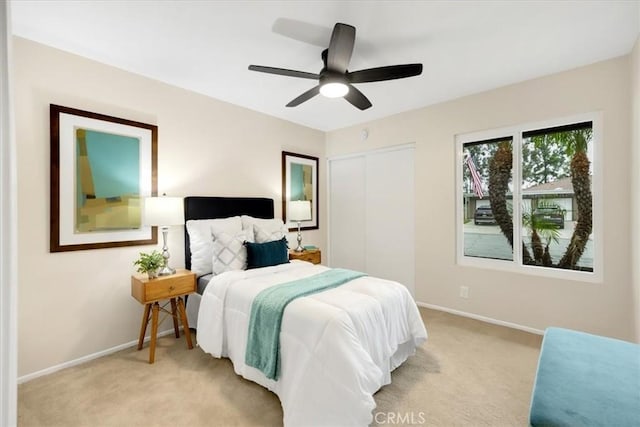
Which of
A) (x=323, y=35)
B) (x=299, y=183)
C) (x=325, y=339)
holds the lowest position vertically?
(x=325, y=339)

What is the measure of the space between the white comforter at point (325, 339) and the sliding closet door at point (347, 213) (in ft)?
6.84

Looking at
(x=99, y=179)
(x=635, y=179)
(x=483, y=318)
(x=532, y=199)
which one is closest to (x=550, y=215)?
(x=532, y=199)

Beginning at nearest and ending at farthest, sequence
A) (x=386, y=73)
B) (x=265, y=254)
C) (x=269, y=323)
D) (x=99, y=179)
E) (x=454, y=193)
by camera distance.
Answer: (x=269, y=323) → (x=386, y=73) → (x=99, y=179) → (x=265, y=254) → (x=454, y=193)

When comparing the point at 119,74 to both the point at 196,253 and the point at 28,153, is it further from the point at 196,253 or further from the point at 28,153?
the point at 196,253

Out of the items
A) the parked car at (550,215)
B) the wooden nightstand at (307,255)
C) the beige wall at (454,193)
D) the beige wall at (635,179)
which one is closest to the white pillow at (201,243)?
the wooden nightstand at (307,255)

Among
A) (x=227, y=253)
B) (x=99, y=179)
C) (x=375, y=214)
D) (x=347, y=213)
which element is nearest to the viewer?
(x=99, y=179)

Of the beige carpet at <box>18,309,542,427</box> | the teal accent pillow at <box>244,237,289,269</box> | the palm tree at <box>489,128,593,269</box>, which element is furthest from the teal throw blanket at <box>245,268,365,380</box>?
the palm tree at <box>489,128,593,269</box>

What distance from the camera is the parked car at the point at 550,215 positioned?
111 inches

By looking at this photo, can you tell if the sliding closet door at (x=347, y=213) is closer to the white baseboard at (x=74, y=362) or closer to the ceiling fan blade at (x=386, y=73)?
the ceiling fan blade at (x=386, y=73)

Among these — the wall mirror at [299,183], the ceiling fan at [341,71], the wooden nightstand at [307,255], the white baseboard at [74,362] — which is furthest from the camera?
the wall mirror at [299,183]

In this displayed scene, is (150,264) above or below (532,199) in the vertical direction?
below

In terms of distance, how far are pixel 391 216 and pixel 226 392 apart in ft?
9.70

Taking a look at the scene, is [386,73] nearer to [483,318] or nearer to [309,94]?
[309,94]

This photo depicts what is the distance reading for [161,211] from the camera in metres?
2.51
